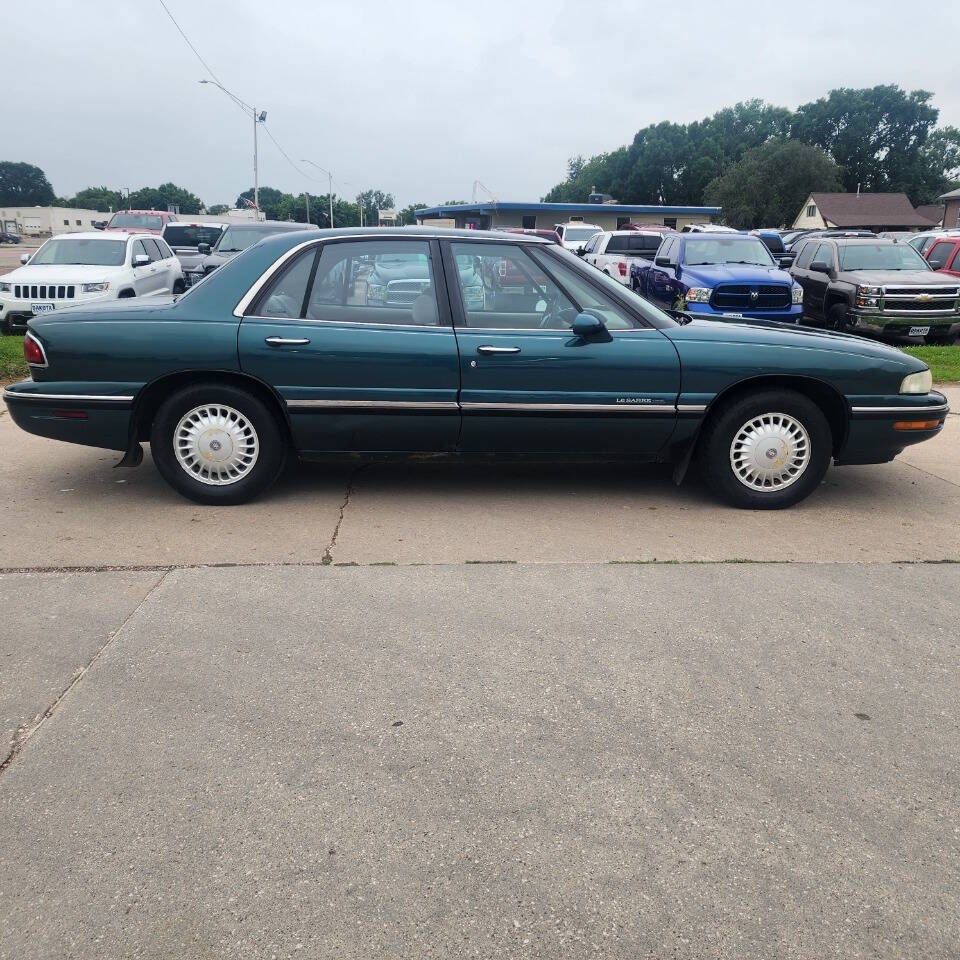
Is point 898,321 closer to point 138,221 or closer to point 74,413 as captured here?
point 74,413

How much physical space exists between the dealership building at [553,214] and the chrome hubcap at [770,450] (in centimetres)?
5268

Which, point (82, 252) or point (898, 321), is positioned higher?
point (82, 252)

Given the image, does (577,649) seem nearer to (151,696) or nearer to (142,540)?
(151,696)

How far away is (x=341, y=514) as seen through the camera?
5.36 metres

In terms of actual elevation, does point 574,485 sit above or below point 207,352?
below

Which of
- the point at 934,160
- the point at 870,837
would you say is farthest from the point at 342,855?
the point at 934,160

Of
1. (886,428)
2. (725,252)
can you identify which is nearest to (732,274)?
(725,252)

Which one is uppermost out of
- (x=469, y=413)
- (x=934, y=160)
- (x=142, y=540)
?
(x=934, y=160)

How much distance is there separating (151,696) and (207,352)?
2424 millimetres

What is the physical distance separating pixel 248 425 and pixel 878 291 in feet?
36.8

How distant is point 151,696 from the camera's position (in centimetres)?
328

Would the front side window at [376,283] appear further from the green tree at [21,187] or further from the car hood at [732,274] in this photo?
the green tree at [21,187]

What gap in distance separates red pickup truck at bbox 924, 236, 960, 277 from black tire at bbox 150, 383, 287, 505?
1415 centimetres

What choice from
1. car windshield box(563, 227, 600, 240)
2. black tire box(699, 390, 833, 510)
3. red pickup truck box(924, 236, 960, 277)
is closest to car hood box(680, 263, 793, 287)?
red pickup truck box(924, 236, 960, 277)
